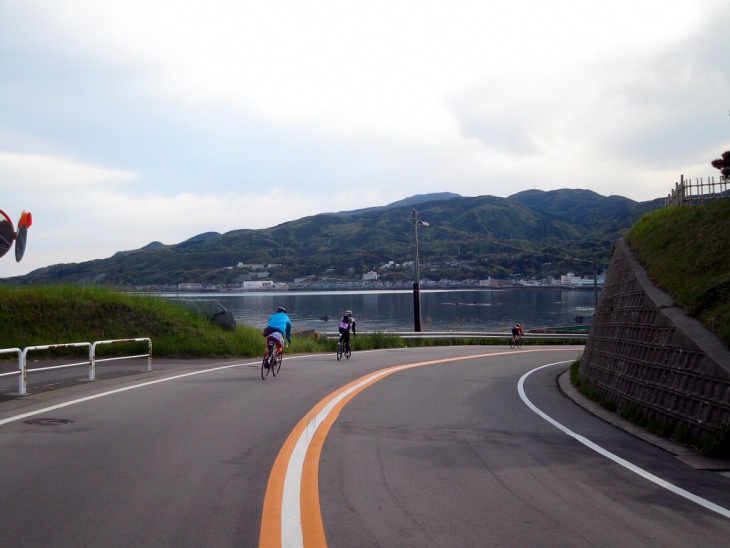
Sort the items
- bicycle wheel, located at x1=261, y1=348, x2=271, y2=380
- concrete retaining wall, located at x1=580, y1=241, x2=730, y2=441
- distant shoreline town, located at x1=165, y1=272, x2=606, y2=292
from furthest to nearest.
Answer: distant shoreline town, located at x1=165, y1=272, x2=606, y2=292
bicycle wheel, located at x1=261, y1=348, x2=271, y2=380
concrete retaining wall, located at x1=580, y1=241, x2=730, y2=441

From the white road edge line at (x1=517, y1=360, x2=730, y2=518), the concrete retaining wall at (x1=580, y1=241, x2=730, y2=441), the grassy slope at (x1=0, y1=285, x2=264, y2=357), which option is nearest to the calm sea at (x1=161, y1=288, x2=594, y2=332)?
the grassy slope at (x1=0, y1=285, x2=264, y2=357)

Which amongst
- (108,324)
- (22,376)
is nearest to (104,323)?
(108,324)

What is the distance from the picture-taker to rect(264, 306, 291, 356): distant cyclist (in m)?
16.7

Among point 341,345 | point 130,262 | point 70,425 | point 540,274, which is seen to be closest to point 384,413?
point 70,425

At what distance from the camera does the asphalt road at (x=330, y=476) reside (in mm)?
5172

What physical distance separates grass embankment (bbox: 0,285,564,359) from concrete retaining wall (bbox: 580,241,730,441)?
12.3 meters

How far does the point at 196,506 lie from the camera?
562 cm

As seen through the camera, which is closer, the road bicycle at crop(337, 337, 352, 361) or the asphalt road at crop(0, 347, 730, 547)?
the asphalt road at crop(0, 347, 730, 547)

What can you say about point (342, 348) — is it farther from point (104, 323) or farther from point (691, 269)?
point (691, 269)

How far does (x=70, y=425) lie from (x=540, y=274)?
122 metres

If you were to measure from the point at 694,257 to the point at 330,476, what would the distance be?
1121 centimetres

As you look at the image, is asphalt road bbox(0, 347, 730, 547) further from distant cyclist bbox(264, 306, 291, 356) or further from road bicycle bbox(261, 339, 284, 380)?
distant cyclist bbox(264, 306, 291, 356)

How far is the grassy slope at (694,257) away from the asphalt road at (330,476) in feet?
9.00

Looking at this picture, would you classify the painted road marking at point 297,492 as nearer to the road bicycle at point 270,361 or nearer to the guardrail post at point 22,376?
the guardrail post at point 22,376
